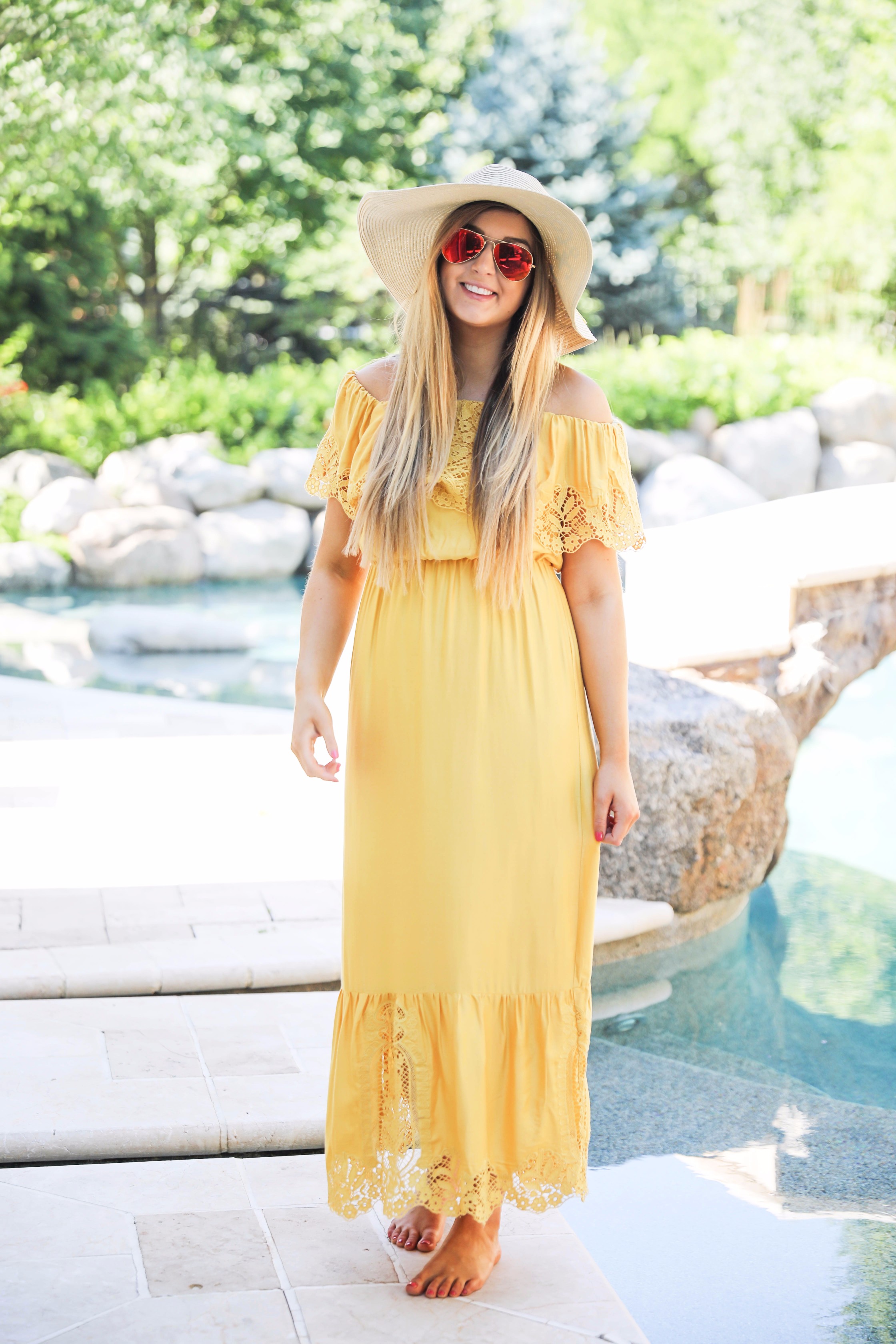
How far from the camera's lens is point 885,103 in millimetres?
20531

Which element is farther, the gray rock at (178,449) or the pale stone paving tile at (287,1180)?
the gray rock at (178,449)

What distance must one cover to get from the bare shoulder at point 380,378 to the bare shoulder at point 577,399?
26cm

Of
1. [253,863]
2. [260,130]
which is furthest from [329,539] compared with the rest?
[260,130]

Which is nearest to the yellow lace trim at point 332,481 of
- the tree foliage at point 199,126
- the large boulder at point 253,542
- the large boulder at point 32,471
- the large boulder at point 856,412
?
the tree foliage at point 199,126

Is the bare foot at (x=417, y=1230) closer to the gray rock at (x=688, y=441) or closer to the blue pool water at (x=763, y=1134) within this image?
the blue pool water at (x=763, y=1134)

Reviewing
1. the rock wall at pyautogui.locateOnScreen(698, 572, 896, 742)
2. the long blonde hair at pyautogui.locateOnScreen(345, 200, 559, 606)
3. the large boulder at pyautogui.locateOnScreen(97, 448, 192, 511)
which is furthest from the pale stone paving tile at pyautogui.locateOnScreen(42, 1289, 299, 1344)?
the large boulder at pyautogui.locateOnScreen(97, 448, 192, 511)

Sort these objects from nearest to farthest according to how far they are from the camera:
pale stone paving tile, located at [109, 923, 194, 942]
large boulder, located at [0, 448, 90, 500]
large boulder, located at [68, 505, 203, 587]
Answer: pale stone paving tile, located at [109, 923, 194, 942]
large boulder, located at [68, 505, 203, 587]
large boulder, located at [0, 448, 90, 500]

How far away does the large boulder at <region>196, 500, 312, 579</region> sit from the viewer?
12398 millimetres

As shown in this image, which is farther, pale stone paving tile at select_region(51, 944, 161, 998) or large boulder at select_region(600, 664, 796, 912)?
large boulder at select_region(600, 664, 796, 912)

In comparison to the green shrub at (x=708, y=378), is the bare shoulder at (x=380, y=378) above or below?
below

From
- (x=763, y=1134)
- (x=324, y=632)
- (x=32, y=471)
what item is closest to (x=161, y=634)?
(x=32, y=471)

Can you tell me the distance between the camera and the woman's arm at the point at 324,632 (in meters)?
2.16

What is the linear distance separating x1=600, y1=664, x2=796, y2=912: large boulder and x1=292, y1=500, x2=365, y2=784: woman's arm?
1.86 meters

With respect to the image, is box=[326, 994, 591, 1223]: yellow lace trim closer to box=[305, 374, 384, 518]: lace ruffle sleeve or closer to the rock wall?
box=[305, 374, 384, 518]: lace ruffle sleeve
